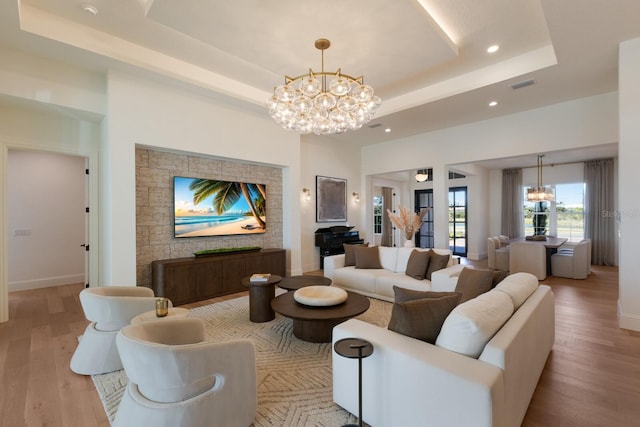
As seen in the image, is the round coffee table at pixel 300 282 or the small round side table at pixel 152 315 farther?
the round coffee table at pixel 300 282

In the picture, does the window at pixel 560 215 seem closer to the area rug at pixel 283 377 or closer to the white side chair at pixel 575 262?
the white side chair at pixel 575 262

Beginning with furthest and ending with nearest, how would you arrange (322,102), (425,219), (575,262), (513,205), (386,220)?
1. (386,220)
2. (425,219)
3. (513,205)
4. (575,262)
5. (322,102)

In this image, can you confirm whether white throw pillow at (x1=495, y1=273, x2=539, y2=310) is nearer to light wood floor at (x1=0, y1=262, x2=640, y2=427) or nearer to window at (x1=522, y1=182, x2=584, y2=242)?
light wood floor at (x1=0, y1=262, x2=640, y2=427)

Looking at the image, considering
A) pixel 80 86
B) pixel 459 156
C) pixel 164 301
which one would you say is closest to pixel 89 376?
pixel 164 301

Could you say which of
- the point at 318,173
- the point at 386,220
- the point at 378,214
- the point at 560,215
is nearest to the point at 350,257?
the point at 318,173

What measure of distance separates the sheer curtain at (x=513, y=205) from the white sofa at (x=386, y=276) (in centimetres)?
590

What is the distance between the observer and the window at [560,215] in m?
8.59

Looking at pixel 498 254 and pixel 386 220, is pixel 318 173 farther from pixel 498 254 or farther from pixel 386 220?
pixel 498 254

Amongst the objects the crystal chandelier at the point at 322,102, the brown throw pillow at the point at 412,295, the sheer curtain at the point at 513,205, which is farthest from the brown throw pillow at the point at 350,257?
the sheer curtain at the point at 513,205

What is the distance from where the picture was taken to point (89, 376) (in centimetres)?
262

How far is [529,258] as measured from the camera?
620cm

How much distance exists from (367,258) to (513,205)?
22.8 ft

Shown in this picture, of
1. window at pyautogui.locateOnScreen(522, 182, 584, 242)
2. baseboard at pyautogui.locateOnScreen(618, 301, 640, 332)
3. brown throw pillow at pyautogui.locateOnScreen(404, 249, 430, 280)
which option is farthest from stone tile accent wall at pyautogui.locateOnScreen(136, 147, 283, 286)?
window at pyautogui.locateOnScreen(522, 182, 584, 242)

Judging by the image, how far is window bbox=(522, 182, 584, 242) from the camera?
8.59 metres
